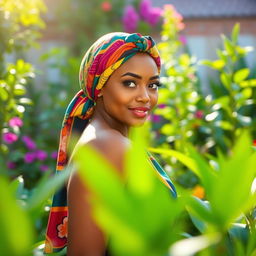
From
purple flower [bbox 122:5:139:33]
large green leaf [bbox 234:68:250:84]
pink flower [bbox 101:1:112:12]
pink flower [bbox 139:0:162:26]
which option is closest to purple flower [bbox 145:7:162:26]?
pink flower [bbox 139:0:162:26]

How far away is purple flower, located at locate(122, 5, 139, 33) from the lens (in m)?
7.64

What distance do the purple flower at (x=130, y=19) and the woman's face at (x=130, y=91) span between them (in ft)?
19.6

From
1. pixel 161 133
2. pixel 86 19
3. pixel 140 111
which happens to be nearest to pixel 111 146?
pixel 140 111

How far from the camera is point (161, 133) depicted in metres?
6.29

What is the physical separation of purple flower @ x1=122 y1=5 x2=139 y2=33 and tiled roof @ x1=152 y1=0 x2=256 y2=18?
185 centimetres

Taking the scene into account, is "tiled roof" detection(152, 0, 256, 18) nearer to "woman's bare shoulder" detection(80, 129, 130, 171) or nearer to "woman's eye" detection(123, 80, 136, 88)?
"woman's eye" detection(123, 80, 136, 88)

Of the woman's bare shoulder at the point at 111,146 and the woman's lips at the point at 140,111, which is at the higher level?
the woman's lips at the point at 140,111

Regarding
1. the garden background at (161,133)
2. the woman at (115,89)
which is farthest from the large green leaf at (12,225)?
the woman at (115,89)

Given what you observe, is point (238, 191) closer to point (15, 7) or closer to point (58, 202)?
point (58, 202)

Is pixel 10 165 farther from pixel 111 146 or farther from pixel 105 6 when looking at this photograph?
pixel 111 146

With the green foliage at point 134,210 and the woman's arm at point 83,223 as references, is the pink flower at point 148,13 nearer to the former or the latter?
the woman's arm at point 83,223

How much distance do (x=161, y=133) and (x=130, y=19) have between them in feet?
7.00

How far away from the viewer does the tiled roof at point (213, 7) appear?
955 centimetres

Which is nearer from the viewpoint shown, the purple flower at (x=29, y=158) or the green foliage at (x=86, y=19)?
the purple flower at (x=29, y=158)
